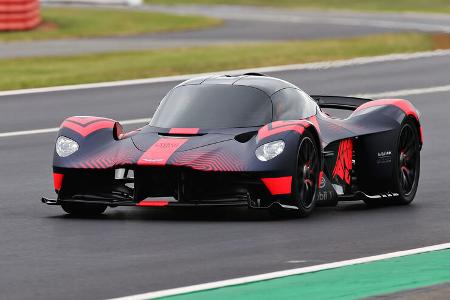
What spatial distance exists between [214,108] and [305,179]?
105cm

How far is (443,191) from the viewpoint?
14477mm

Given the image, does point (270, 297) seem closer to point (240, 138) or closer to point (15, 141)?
point (240, 138)

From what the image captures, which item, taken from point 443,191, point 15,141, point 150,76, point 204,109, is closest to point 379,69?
point 150,76

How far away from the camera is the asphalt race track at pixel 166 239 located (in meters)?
9.41

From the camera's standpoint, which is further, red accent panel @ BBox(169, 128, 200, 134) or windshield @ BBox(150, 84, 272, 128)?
windshield @ BBox(150, 84, 272, 128)

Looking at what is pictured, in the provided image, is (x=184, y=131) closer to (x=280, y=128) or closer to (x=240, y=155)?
(x=240, y=155)

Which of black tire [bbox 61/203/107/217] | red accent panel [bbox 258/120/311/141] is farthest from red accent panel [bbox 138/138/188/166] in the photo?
black tire [bbox 61/203/107/217]

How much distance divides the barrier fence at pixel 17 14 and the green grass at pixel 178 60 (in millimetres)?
6952

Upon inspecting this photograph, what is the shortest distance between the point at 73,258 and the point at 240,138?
247 cm

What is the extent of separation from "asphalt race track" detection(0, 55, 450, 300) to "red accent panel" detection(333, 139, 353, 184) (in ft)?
1.09

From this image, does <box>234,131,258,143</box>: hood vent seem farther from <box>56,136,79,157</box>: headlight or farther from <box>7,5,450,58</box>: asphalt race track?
<box>7,5,450,58</box>: asphalt race track

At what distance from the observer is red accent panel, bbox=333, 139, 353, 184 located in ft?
42.8

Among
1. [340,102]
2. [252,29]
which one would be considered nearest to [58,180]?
[340,102]

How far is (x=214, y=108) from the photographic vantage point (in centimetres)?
1268
